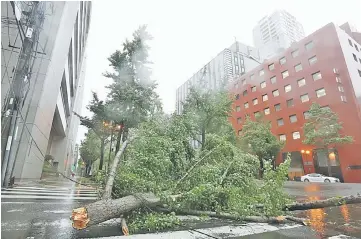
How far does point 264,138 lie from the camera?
2914 centimetres

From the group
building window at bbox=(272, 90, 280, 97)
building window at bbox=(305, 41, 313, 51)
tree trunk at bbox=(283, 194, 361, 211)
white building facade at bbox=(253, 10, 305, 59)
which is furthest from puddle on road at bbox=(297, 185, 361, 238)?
white building facade at bbox=(253, 10, 305, 59)

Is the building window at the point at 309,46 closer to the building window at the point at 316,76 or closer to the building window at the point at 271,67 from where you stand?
the building window at the point at 316,76

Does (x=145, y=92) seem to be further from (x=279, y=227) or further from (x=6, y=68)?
(x=279, y=227)

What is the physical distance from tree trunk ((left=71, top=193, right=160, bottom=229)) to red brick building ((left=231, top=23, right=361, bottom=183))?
2649cm

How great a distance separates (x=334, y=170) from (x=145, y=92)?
2375 cm

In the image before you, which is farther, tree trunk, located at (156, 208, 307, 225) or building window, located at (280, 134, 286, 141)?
building window, located at (280, 134, 286, 141)

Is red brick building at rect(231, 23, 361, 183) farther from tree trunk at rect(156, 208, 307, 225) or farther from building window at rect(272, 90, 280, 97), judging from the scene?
tree trunk at rect(156, 208, 307, 225)

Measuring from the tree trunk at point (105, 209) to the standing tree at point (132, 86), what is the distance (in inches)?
501

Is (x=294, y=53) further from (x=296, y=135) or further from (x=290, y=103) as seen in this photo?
(x=296, y=135)

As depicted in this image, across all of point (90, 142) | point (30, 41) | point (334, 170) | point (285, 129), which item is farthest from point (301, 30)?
point (30, 41)

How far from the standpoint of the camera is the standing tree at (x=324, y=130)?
22.6 m

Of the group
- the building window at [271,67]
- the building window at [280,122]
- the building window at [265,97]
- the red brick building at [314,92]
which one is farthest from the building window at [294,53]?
the building window at [280,122]

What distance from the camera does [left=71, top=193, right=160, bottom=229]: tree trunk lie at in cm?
338

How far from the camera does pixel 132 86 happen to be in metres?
18.1
